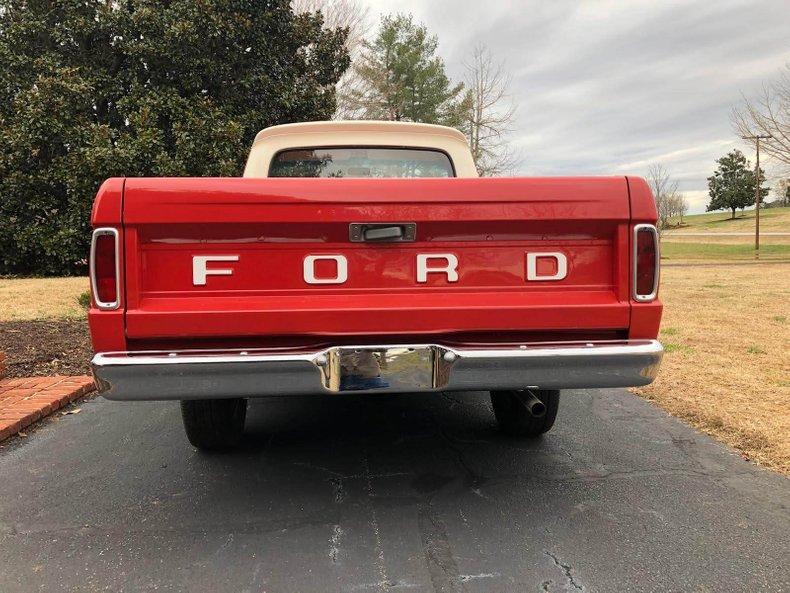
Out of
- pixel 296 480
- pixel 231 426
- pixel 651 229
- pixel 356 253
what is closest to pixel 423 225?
pixel 356 253

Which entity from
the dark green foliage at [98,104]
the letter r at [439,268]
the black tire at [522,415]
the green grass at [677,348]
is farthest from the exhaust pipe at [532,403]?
the dark green foliage at [98,104]

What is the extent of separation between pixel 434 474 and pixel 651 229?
1.66 m

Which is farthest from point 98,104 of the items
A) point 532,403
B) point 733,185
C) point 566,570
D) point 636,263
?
point 733,185

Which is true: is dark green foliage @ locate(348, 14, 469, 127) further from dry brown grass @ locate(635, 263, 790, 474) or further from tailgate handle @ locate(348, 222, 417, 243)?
tailgate handle @ locate(348, 222, 417, 243)

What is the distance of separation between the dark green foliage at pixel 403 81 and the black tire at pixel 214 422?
28077mm

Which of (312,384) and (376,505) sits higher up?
(312,384)

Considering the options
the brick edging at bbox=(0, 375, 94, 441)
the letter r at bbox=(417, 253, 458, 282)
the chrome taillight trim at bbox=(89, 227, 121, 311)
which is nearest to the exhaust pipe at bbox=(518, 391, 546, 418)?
the letter r at bbox=(417, 253, 458, 282)

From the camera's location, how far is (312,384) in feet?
7.47

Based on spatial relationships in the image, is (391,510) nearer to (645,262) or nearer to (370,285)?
(370,285)

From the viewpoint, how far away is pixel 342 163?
399 cm

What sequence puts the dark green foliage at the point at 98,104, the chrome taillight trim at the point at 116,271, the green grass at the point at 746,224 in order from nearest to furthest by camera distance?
the chrome taillight trim at the point at 116,271, the dark green foliage at the point at 98,104, the green grass at the point at 746,224

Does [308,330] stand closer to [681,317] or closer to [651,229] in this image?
[651,229]

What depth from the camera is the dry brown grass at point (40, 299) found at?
7625mm

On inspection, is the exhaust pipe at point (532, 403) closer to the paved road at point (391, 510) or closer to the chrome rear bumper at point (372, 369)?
the paved road at point (391, 510)
